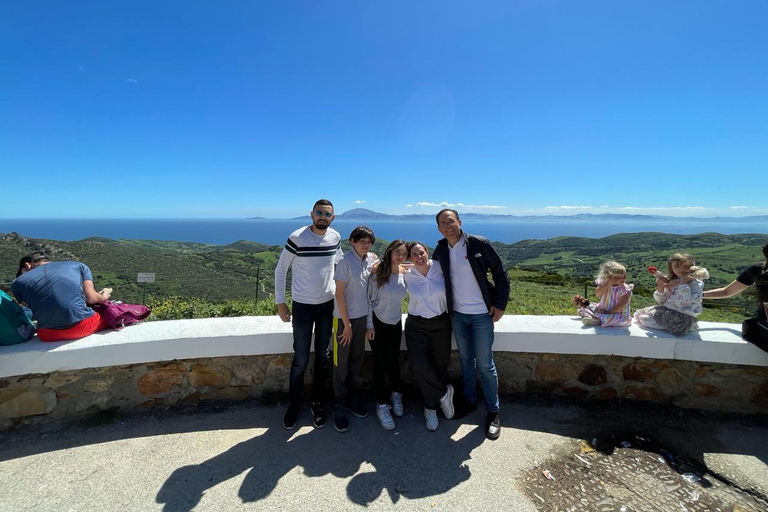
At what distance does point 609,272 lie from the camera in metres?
3.10

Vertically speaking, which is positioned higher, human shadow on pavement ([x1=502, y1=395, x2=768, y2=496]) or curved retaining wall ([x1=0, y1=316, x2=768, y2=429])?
curved retaining wall ([x1=0, y1=316, x2=768, y2=429])

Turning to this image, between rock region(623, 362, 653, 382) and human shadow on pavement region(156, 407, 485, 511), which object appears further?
rock region(623, 362, 653, 382)

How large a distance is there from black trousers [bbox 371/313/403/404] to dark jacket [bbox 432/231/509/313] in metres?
0.51

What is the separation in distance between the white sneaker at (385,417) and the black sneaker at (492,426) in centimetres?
74

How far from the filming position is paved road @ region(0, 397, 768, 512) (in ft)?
6.73

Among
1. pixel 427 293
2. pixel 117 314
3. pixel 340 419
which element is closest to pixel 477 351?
pixel 427 293

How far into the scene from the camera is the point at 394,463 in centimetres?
236

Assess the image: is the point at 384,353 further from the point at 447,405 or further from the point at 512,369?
the point at 512,369

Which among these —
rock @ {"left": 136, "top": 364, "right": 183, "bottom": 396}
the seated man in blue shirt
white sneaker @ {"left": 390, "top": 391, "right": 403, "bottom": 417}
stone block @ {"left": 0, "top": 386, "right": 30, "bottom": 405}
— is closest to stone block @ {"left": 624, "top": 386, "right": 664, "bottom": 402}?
white sneaker @ {"left": 390, "top": 391, "right": 403, "bottom": 417}

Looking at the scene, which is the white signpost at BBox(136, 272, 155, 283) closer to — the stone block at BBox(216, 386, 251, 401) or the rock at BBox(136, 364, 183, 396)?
the rock at BBox(136, 364, 183, 396)

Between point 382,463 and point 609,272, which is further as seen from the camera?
point 609,272

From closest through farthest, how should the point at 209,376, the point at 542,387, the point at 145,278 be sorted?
1. the point at 209,376
2. the point at 542,387
3. the point at 145,278

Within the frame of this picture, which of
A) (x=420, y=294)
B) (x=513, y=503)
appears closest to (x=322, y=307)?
(x=420, y=294)

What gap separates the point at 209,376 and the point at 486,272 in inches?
98.1
